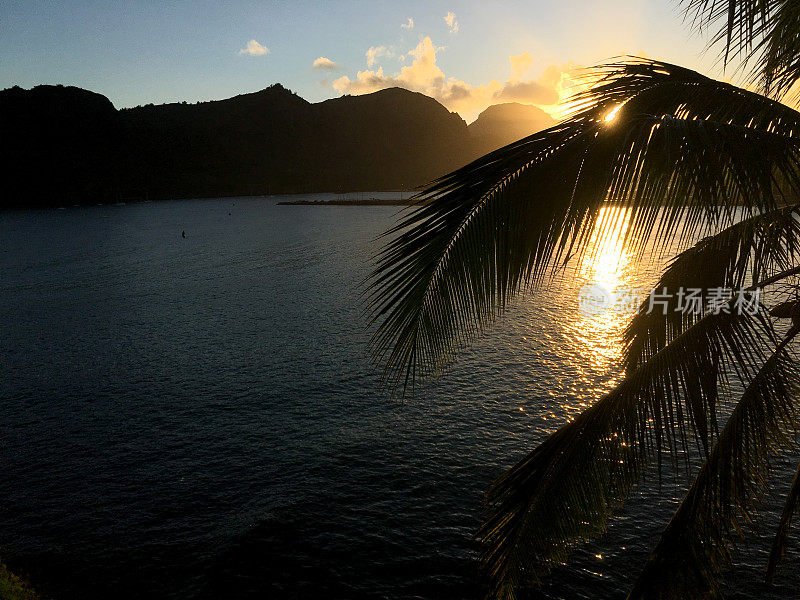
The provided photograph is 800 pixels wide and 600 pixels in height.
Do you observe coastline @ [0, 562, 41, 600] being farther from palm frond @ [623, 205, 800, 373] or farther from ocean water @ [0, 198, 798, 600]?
palm frond @ [623, 205, 800, 373]

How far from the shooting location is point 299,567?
17.0 m

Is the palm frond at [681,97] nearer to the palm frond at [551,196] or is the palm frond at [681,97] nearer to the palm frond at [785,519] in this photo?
the palm frond at [551,196]

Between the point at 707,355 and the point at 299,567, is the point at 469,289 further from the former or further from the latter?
the point at 299,567

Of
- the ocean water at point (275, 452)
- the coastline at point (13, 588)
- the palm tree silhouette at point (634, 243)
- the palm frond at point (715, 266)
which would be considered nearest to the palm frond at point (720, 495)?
the palm tree silhouette at point (634, 243)

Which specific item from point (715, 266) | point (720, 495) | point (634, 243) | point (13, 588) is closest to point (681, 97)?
point (634, 243)

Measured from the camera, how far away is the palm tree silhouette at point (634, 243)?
424 centimetres

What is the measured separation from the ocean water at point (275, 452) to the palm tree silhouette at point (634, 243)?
67 centimetres

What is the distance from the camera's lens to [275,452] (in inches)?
929

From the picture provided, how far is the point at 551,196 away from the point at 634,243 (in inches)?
33.7

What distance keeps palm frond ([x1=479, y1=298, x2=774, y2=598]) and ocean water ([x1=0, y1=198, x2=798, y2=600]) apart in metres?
1.47

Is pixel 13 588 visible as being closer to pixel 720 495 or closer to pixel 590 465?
pixel 590 465

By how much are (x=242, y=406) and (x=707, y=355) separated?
26.1 metres

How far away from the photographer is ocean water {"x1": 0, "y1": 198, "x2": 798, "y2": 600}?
656 inches

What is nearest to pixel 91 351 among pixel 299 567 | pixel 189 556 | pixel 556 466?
pixel 189 556
